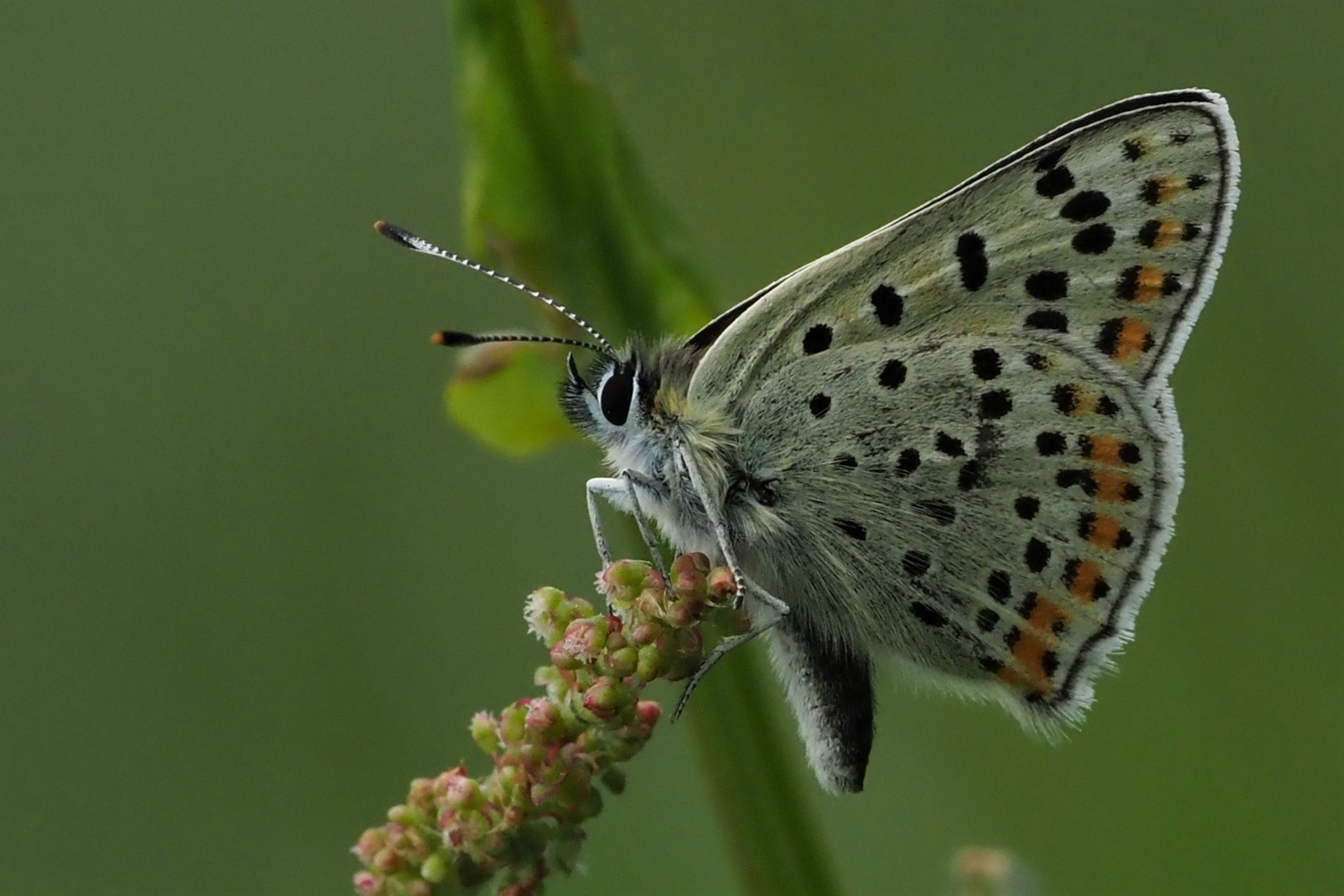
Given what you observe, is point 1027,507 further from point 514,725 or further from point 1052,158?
point 514,725

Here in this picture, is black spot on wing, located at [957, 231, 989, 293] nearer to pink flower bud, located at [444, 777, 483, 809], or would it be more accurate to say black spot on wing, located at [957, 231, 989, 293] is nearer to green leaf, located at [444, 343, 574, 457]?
green leaf, located at [444, 343, 574, 457]

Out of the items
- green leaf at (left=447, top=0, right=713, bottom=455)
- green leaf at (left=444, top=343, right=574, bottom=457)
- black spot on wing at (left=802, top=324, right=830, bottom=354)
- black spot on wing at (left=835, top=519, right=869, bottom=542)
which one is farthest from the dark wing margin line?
black spot on wing at (left=835, top=519, right=869, bottom=542)

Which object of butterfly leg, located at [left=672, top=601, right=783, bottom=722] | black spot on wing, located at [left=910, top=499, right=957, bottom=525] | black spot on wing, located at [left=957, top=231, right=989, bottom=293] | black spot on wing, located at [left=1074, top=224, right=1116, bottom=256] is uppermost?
black spot on wing, located at [left=957, top=231, right=989, bottom=293]

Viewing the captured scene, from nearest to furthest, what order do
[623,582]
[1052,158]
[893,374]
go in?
1. [623,582]
2. [1052,158]
3. [893,374]

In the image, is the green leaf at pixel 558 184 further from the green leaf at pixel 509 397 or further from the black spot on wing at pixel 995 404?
the black spot on wing at pixel 995 404

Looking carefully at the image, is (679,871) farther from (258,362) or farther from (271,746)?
(258,362)

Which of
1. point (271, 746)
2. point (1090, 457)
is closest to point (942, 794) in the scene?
point (1090, 457)

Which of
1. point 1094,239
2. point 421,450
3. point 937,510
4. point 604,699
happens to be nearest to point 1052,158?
point 1094,239
